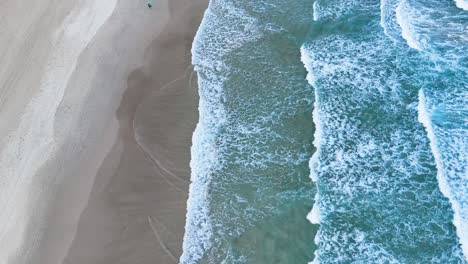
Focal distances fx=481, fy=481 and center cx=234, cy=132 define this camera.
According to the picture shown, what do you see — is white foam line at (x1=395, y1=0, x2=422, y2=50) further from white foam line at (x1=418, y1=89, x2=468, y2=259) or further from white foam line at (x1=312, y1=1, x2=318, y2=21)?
white foam line at (x1=312, y1=1, x2=318, y2=21)

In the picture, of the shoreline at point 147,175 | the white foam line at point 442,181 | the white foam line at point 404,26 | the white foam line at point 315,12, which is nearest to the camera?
the white foam line at point 442,181

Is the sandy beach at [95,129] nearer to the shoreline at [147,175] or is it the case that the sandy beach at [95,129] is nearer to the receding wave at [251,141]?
the shoreline at [147,175]

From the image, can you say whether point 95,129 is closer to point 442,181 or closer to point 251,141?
point 251,141

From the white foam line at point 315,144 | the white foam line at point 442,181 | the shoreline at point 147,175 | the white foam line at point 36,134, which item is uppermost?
the white foam line at point 36,134

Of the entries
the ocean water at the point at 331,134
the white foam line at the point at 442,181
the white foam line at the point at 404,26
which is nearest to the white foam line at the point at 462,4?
the ocean water at the point at 331,134

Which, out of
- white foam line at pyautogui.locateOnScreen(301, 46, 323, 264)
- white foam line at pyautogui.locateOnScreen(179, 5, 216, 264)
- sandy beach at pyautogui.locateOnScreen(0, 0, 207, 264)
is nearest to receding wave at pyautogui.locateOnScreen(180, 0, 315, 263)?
white foam line at pyautogui.locateOnScreen(179, 5, 216, 264)

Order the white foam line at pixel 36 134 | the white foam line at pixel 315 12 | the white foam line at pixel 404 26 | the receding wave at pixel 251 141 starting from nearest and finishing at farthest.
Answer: the receding wave at pixel 251 141, the white foam line at pixel 36 134, the white foam line at pixel 404 26, the white foam line at pixel 315 12

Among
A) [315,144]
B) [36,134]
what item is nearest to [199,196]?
[315,144]
